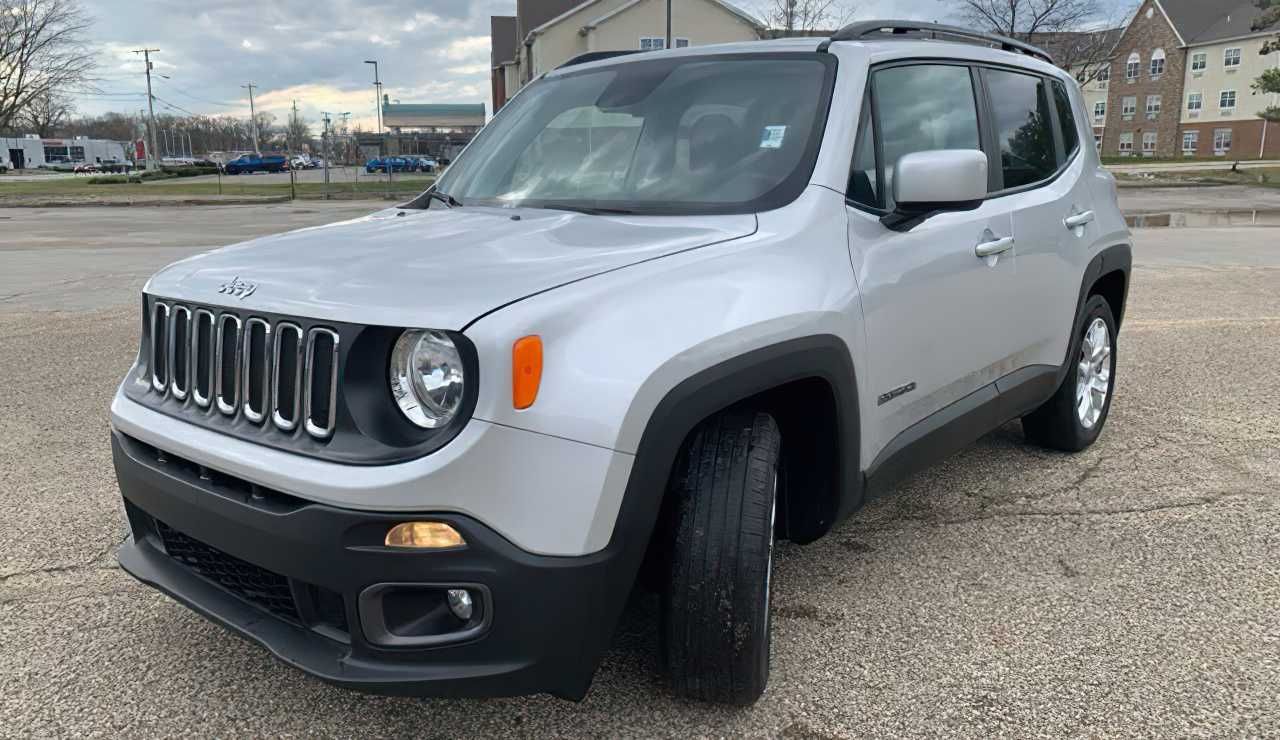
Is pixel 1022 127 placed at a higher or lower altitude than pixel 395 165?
lower

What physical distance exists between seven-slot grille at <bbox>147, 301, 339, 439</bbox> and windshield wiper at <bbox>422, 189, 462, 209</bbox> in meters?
1.16

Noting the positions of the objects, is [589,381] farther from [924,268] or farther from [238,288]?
[924,268]

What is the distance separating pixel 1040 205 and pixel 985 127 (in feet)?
1.32

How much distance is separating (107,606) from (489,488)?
192cm

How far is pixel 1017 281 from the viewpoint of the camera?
3645mm

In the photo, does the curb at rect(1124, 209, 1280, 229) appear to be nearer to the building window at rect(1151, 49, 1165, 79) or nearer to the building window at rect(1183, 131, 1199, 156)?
the building window at rect(1183, 131, 1199, 156)

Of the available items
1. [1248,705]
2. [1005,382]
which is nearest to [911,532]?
[1005,382]

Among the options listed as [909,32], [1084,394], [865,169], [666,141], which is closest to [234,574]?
[666,141]

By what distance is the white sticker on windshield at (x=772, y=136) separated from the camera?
3.00 metres

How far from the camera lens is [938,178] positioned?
283 centimetres

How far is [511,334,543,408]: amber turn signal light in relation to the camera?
78.5 inches

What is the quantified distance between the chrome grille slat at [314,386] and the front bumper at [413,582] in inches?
6.3

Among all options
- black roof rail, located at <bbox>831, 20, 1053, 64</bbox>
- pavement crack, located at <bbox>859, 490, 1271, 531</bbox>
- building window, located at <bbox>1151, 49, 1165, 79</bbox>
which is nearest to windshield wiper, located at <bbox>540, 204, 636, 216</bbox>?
black roof rail, located at <bbox>831, 20, 1053, 64</bbox>

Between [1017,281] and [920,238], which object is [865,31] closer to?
[920,238]
